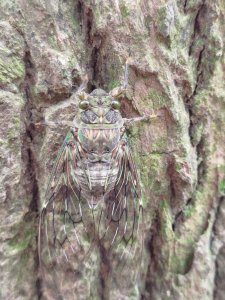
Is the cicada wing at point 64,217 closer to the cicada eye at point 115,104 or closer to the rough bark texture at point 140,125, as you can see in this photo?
the rough bark texture at point 140,125

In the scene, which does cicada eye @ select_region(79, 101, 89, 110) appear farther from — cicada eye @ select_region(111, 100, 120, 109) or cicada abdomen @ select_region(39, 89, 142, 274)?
cicada eye @ select_region(111, 100, 120, 109)

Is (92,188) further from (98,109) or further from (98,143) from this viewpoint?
(98,109)

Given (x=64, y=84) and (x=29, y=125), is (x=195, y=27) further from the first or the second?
(x=29, y=125)

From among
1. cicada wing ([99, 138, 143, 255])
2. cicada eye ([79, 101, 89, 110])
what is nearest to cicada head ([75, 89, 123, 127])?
cicada eye ([79, 101, 89, 110])

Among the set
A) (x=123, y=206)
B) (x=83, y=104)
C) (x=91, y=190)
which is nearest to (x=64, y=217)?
(x=91, y=190)

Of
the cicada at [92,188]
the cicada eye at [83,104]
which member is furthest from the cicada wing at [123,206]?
the cicada eye at [83,104]

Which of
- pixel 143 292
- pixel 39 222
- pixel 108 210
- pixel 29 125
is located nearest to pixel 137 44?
pixel 29 125
